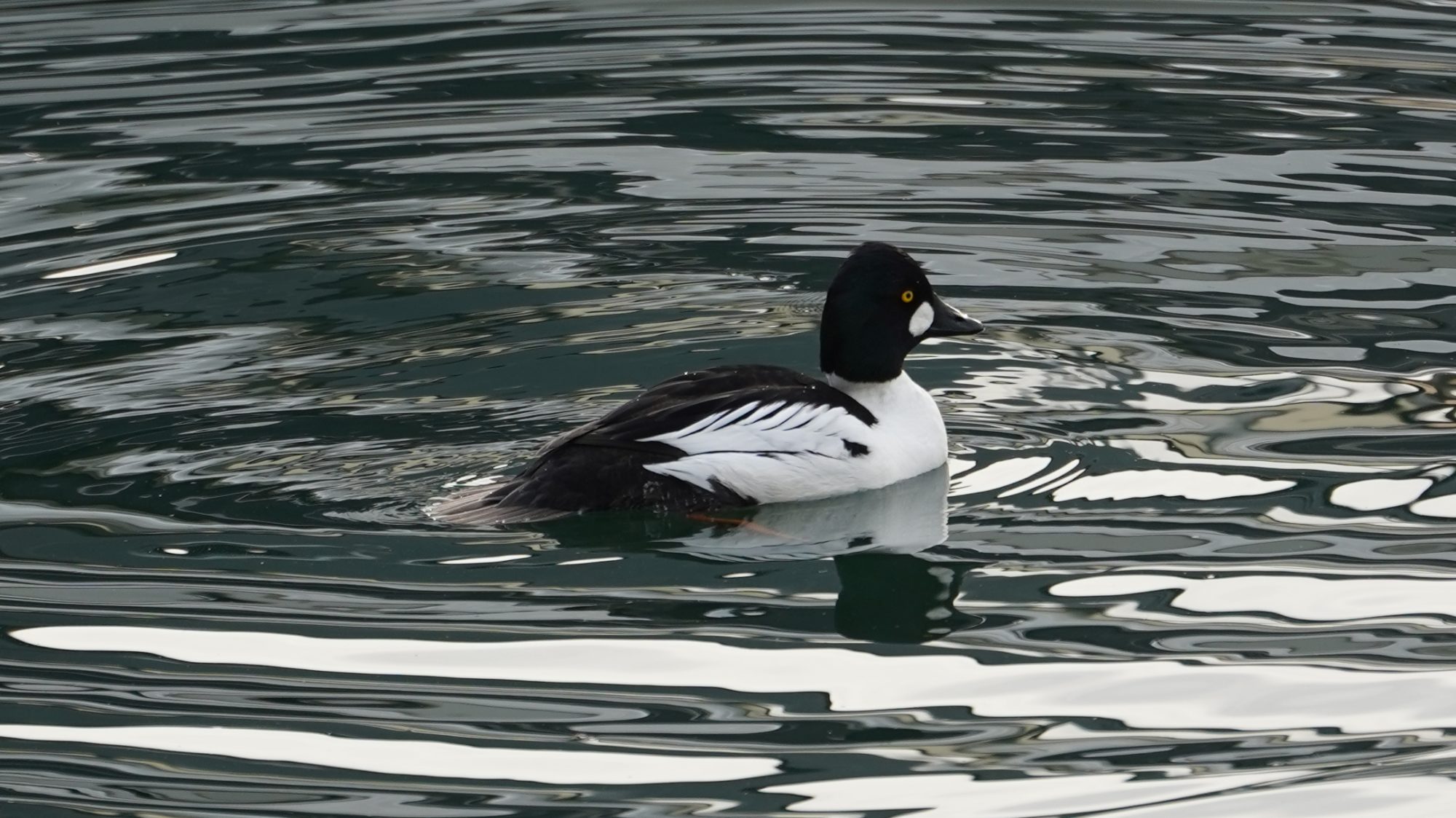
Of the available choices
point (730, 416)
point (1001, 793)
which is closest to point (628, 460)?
point (730, 416)

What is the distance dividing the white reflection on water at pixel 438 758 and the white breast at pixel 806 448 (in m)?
1.99

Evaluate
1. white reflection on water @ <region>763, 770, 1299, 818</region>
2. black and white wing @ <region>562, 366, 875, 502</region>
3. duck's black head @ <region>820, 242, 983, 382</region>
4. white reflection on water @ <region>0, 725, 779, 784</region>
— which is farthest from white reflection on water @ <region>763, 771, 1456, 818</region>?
duck's black head @ <region>820, 242, 983, 382</region>

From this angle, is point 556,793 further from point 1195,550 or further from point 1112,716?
point 1195,550

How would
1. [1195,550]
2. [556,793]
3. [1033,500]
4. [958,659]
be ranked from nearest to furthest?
[556,793]
[958,659]
[1195,550]
[1033,500]

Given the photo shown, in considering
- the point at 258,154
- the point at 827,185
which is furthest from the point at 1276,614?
the point at 258,154

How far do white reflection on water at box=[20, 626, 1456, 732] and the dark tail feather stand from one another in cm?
97

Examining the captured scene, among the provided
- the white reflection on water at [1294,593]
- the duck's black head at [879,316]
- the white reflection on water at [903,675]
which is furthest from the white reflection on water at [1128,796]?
the duck's black head at [879,316]

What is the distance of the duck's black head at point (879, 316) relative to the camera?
7465 mm

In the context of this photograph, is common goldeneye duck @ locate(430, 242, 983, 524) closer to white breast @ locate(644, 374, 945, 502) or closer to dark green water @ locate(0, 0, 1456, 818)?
white breast @ locate(644, 374, 945, 502)

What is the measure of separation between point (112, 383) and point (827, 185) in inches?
168

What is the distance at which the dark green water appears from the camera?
17.0 feet

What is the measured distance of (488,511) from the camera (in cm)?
675

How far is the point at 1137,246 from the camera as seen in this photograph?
10.1m

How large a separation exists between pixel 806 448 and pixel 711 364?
1.57 m
